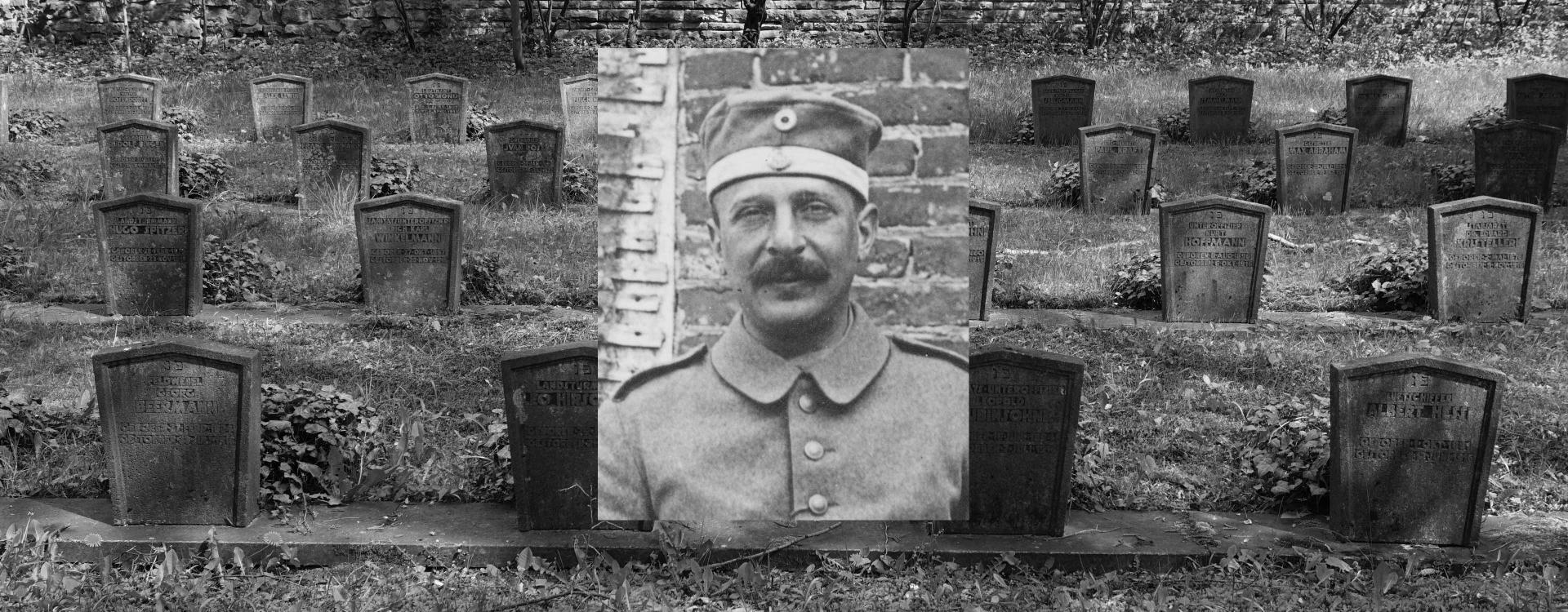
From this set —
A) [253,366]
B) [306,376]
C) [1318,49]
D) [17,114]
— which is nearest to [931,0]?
[1318,49]

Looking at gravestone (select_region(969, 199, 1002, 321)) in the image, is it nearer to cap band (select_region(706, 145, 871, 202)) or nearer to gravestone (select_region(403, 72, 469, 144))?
cap band (select_region(706, 145, 871, 202))

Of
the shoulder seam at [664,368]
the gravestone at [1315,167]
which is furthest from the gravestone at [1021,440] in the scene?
the gravestone at [1315,167]

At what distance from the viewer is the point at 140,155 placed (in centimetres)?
1088

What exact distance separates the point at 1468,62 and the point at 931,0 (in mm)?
7953

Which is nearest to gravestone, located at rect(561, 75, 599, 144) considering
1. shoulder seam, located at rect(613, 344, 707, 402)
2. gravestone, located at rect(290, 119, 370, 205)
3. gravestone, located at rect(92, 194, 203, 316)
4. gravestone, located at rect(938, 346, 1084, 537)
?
gravestone, located at rect(290, 119, 370, 205)

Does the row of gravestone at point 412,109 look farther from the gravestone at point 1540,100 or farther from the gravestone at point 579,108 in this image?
the gravestone at point 1540,100

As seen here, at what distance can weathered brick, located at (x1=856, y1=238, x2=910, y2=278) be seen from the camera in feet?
10.6

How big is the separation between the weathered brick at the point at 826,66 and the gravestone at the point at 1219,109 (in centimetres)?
1121

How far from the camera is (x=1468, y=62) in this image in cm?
1861

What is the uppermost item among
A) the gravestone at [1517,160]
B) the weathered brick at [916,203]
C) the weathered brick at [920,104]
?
the gravestone at [1517,160]

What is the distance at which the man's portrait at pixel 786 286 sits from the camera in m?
3.18

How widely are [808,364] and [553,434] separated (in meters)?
2.33

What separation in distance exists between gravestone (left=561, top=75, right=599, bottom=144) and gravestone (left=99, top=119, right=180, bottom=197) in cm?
412

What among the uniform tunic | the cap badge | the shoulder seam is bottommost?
the uniform tunic
